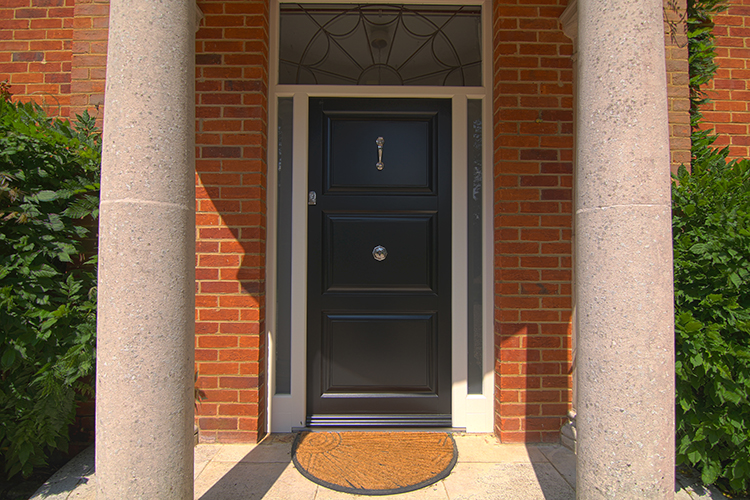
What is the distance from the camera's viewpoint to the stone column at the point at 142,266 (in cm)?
165

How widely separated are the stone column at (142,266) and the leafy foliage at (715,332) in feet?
8.19

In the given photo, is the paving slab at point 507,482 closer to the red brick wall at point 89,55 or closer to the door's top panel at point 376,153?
the door's top panel at point 376,153

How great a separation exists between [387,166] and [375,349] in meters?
1.42

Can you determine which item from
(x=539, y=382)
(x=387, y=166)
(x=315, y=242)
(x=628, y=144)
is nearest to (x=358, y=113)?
(x=387, y=166)

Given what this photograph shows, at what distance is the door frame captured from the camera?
3090 mm

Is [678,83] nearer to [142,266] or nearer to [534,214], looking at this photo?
[534,214]

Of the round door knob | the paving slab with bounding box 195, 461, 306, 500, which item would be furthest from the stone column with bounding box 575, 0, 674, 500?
the round door knob

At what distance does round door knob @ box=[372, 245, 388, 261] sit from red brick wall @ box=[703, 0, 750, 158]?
2779mm

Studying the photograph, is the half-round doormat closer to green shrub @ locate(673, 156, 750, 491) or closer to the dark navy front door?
the dark navy front door

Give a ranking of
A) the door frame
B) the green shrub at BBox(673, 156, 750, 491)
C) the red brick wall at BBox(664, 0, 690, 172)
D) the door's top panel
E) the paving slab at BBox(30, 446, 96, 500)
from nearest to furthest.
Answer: the green shrub at BBox(673, 156, 750, 491) < the paving slab at BBox(30, 446, 96, 500) < the red brick wall at BBox(664, 0, 690, 172) < the door frame < the door's top panel

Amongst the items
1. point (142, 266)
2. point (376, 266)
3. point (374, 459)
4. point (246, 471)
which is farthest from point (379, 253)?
point (142, 266)

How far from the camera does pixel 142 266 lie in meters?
1.66

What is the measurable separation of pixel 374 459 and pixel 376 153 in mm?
2171

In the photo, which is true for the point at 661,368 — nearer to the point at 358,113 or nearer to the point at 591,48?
the point at 591,48
